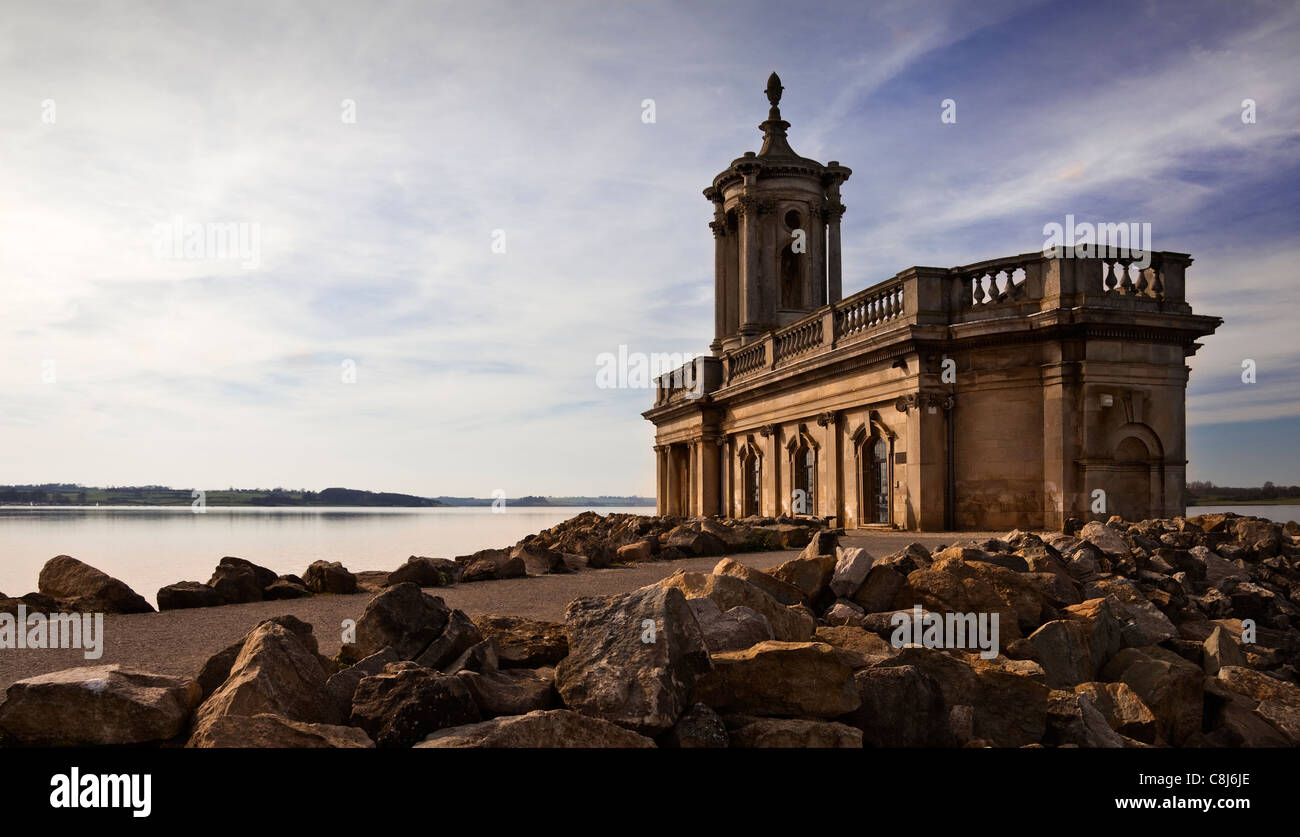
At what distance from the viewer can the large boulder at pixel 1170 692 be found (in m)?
6.63

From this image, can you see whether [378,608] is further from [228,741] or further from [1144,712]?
[1144,712]

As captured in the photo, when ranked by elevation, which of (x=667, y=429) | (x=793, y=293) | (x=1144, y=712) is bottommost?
(x=1144, y=712)

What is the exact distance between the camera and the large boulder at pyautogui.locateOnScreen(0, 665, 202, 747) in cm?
441

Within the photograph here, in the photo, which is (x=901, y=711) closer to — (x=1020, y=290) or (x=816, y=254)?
(x=1020, y=290)

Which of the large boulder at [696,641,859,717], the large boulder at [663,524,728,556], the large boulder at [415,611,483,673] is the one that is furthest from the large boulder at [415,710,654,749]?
the large boulder at [663,524,728,556]

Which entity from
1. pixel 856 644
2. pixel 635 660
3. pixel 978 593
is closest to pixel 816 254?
pixel 978 593

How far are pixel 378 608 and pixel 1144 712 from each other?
5308 mm

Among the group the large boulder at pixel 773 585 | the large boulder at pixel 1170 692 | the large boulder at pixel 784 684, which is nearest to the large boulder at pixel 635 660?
the large boulder at pixel 784 684

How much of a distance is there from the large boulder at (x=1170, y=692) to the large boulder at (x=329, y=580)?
7.79 meters

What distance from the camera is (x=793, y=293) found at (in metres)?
35.6

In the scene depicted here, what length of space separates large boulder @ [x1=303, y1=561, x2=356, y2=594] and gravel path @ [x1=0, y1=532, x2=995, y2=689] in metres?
0.27

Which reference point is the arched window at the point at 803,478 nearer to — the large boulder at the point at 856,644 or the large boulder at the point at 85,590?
the large boulder at the point at 856,644

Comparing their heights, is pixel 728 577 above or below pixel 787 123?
below

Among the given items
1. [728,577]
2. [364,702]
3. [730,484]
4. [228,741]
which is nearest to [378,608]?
[364,702]
